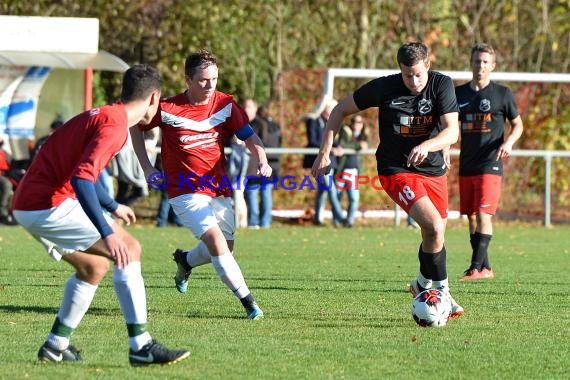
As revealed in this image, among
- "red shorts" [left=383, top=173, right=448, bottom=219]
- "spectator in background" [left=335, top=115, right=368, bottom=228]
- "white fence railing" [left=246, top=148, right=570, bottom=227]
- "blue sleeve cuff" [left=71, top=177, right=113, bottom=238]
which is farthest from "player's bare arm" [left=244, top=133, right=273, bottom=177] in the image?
"spectator in background" [left=335, top=115, right=368, bottom=228]

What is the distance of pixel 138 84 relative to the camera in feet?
23.2

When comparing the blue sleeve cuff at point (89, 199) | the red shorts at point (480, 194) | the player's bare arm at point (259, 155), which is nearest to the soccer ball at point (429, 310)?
the player's bare arm at point (259, 155)

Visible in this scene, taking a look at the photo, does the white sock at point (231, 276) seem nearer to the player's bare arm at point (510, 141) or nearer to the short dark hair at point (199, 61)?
the short dark hair at point (199, 61)

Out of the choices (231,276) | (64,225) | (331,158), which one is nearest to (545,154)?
(331,158)

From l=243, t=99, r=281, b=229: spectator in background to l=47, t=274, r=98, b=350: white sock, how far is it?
13.3m

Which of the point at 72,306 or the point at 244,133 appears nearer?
the point at 72,306

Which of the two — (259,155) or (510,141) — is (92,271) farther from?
(510,141)

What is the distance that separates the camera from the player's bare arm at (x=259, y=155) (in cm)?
943

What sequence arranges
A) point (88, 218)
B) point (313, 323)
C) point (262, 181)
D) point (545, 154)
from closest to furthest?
point (88, 218)
point (313, 323)
point (262, 181)
point (545, 154)

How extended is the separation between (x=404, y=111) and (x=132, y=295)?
323 cm

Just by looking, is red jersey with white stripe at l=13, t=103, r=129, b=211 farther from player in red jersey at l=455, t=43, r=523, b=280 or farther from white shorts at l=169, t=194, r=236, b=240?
player in red jersey at l=455, t=43, r=523, b=280

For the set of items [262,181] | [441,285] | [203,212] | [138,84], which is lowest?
[262,181]

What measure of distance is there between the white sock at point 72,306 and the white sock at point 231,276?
7.10 ft

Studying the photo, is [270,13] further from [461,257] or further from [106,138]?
[106,138]
